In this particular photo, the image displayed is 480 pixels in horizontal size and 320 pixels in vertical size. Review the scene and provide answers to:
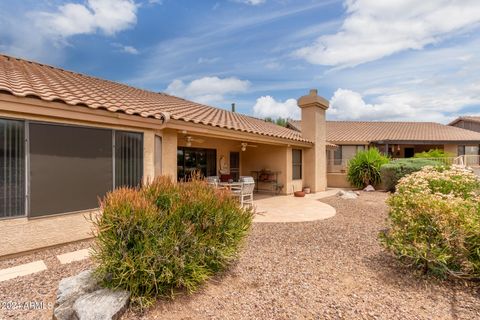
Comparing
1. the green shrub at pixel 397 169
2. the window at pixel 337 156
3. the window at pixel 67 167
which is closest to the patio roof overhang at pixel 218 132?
the window at pixel 67 167

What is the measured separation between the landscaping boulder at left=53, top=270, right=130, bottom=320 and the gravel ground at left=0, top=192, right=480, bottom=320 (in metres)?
0.22

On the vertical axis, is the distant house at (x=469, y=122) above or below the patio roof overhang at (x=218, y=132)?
above

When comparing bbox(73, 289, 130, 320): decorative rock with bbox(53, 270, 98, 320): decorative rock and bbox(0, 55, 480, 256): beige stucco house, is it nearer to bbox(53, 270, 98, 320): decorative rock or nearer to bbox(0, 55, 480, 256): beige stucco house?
bbox(53, 270, 98, 320): decorative rock

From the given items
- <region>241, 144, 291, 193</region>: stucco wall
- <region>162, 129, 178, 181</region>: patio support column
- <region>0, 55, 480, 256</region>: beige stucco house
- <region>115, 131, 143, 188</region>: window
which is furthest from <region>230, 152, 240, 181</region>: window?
<region>115, 131, 143, 188</region>: window

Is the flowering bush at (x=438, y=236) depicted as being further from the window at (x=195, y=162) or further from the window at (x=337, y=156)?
the window at (x=337, y=156)

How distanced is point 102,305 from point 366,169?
18744 millimetres

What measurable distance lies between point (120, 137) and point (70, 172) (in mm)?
1471

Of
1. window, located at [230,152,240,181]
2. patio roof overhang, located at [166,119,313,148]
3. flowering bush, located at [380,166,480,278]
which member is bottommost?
flowering bush, located at [380,166,480,278]

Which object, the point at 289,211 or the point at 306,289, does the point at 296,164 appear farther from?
the point at 306,289

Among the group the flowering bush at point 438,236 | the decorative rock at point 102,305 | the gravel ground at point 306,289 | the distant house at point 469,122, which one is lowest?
the gravel ground at point 306,289

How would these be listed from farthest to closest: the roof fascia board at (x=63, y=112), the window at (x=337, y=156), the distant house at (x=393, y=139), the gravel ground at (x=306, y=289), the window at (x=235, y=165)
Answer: the distant house at (x=393, y=139), the window at (x=337, y=156), the window at (x=235, y=165), the roof fascia board at (x=63, y=112), the gravel ground at (x=306, y=289)

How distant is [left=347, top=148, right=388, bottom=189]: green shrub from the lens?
18.5 m

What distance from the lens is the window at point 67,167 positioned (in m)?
5.64

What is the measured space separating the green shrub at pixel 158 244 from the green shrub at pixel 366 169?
16.8m
